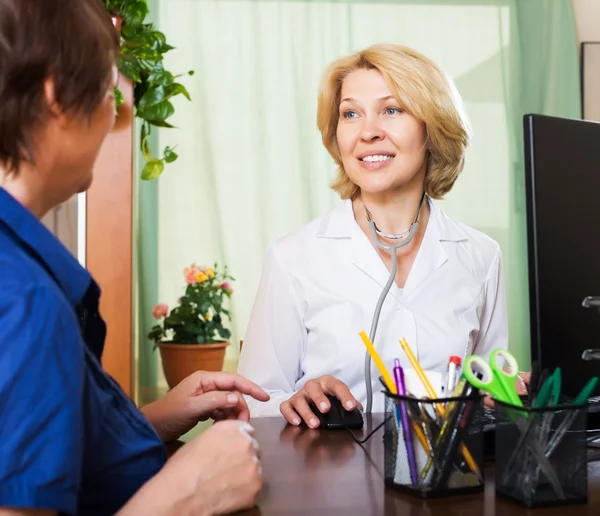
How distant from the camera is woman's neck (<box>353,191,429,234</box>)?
70.4 inches

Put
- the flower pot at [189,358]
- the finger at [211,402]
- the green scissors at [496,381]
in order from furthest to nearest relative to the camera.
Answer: the flower pot at [189,358], the finger at [211,402], the green scissors at [496,381]

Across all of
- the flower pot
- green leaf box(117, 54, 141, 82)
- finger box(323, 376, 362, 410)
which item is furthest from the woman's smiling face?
the flower pot

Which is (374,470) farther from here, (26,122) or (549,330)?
(26,122)

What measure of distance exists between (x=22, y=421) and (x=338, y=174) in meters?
1.32

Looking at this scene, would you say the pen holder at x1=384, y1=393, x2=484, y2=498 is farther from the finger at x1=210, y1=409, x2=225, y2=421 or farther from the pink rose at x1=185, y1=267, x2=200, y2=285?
the pink rose at x1=185, y1=267, x2=200, y2=285

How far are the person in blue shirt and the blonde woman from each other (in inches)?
30.7

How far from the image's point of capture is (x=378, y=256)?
1723mm

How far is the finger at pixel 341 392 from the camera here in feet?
4.18

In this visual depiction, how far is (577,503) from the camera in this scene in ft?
2.87

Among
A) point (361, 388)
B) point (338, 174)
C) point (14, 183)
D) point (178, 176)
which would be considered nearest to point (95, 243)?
point (338, 174)

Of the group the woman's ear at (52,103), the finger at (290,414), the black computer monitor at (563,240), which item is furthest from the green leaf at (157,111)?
the woman's ear at (52,103)

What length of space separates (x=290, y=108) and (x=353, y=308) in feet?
10.2

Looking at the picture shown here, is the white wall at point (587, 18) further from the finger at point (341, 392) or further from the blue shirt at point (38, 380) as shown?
the blue shirt at point (38, 380)

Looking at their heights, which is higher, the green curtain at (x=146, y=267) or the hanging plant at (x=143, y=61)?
the hanging plant at (x=143, y=61)
